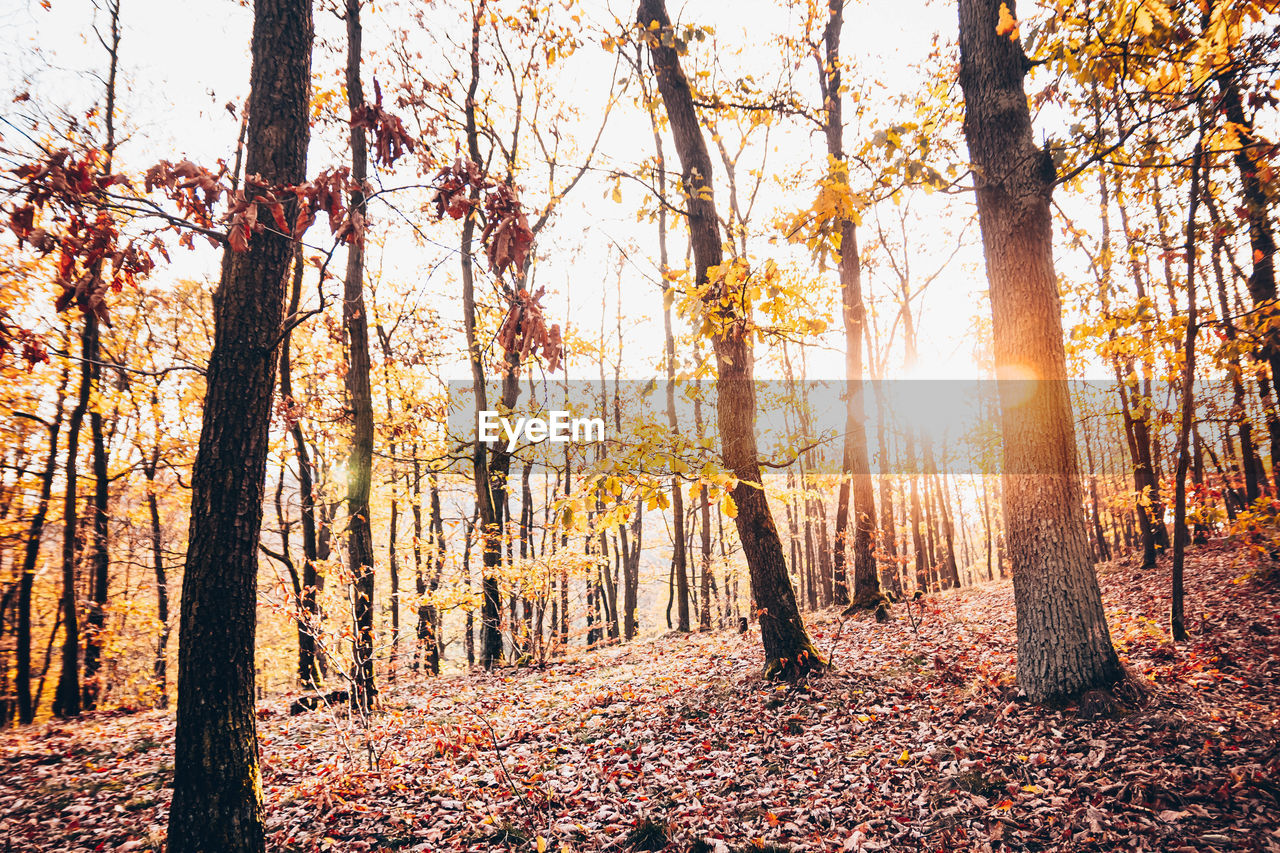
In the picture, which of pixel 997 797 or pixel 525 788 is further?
pixel 525 788

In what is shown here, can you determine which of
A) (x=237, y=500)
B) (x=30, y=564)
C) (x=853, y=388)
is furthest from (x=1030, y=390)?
(x=30, y=564)

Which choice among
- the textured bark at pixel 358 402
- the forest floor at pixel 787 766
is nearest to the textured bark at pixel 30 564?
the forest floor at pixel 787 766

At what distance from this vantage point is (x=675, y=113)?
6.10 m

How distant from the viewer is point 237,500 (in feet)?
11.4

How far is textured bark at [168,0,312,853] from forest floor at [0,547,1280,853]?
951 mm

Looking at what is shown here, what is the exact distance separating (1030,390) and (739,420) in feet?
9.31

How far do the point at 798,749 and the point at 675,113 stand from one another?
714 centimetres

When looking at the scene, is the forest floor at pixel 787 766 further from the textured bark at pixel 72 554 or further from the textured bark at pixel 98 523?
the textured bark at pixel 98 523

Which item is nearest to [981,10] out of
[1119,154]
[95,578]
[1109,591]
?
[1119,154]

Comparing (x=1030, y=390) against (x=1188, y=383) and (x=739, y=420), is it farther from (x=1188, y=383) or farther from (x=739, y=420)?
(x=739, y=420)

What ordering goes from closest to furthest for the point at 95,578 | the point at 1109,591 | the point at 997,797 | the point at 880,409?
the point at 997,797 → the point at 1109,591 → the point at 95,578 → the point at 880,409

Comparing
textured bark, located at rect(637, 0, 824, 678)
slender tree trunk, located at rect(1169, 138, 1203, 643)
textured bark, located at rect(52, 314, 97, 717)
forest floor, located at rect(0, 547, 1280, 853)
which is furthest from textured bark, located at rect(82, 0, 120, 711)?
slender tree trunk, located at rect(1169, 138, 1203, 643)

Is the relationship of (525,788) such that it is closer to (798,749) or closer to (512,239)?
(798,749)

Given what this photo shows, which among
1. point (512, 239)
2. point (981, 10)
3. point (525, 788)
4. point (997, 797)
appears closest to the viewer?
point (512, 239)
